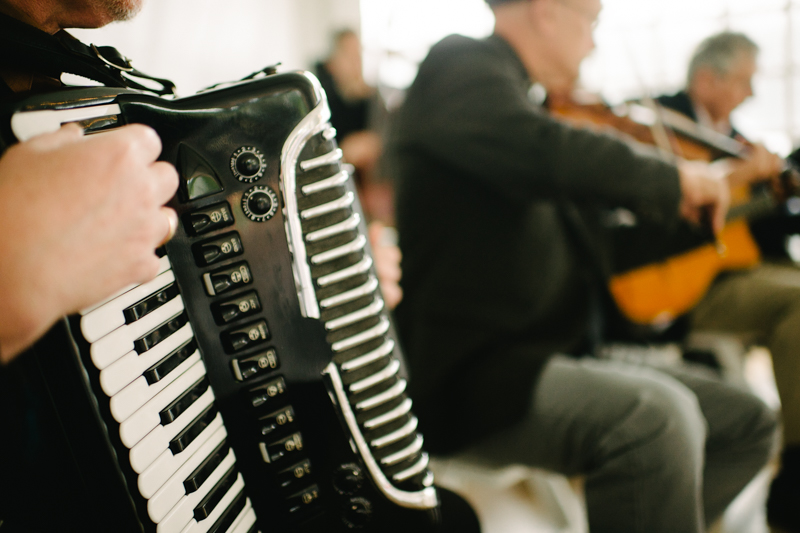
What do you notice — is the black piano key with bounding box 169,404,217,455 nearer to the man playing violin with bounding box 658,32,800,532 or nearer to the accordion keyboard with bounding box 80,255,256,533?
the accordion keyboard with bounding box 80,255,256,533

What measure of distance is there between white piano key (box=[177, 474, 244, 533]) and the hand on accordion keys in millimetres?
209

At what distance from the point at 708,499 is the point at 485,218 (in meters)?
0.77

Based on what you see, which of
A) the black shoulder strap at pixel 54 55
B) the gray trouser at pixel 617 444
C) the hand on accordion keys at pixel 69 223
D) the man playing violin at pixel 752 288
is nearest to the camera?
the hand on accordion keys at pixel 69 223

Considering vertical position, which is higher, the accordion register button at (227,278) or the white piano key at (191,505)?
the accordion register button at (227,278)

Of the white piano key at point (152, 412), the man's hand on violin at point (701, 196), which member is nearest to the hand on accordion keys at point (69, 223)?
the white piano key at point (152, 412)

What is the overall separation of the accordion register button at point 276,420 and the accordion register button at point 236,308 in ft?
0.34

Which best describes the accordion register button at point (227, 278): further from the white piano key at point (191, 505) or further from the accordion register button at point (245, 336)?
the white piano key at point (191, 505)

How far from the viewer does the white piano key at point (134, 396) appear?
37cm

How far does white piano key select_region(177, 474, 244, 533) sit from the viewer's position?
42 centimetres

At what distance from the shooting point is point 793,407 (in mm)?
1302

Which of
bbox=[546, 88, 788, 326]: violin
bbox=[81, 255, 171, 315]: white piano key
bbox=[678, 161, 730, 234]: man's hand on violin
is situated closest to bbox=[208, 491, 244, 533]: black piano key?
bbox=[81, 255, 171, 315]: white piano key

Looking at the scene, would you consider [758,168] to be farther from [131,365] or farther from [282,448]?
[131,365]

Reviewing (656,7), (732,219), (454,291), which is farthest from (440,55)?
(656,7)

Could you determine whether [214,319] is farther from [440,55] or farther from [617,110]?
[617,110]
